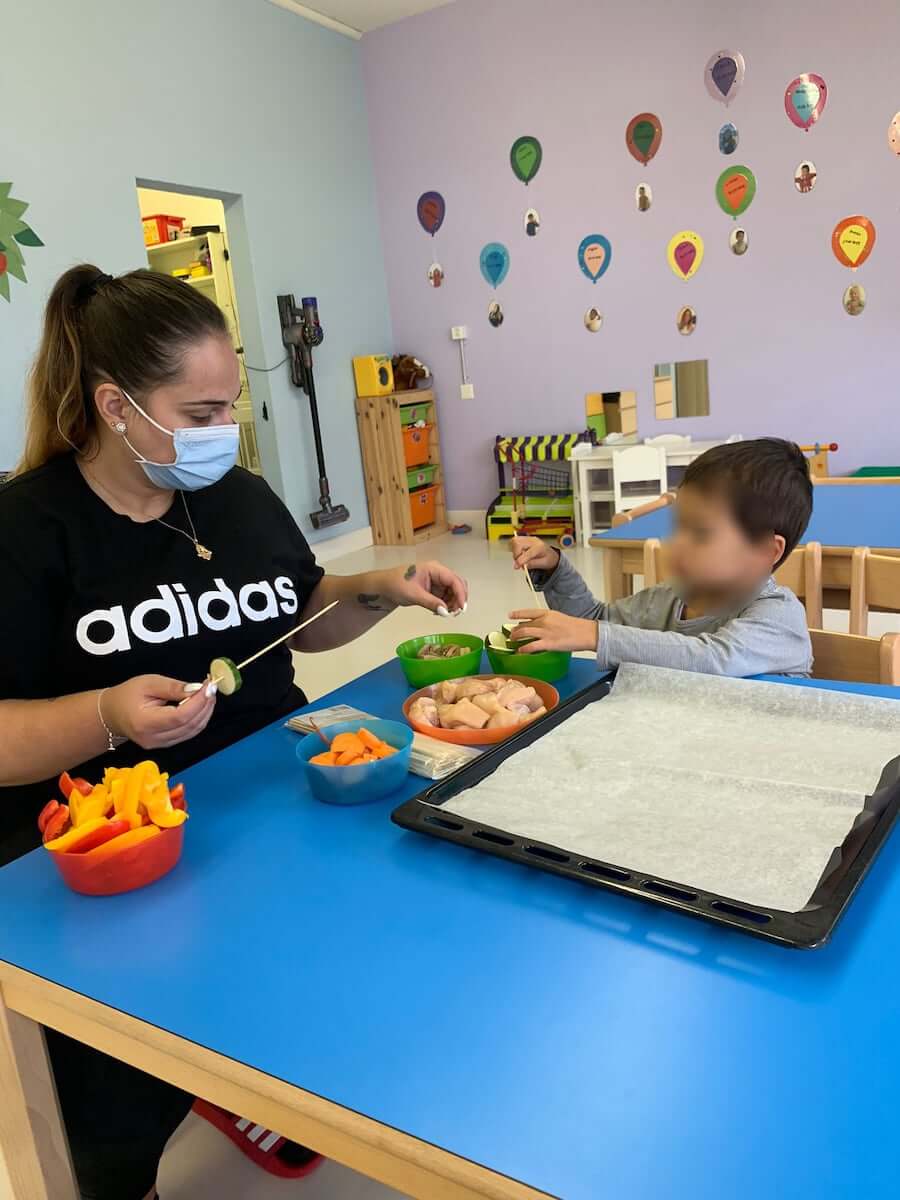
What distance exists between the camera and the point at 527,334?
5680 millimetres

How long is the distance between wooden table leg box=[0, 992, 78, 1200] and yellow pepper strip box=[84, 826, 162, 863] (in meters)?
0.15

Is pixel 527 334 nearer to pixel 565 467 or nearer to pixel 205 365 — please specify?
pixel 565 467

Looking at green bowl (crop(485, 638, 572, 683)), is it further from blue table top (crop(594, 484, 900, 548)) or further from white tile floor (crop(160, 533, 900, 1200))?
blue table top (crop(594, 484, 900, 548))

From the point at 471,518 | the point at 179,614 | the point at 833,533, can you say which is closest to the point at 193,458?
the point at 179,614

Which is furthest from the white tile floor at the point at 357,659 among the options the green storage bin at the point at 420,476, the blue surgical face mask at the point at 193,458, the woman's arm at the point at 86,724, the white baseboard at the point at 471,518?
the blue surgical face mask at the point at 193,458

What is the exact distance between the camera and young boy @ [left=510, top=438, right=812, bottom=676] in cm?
121

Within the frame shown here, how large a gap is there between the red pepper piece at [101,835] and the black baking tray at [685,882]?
26 centimetres

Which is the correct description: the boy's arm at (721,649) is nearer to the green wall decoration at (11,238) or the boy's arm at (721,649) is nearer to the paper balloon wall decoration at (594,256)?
the green wall decoration at (11,238)

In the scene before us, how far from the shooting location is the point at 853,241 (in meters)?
4.64

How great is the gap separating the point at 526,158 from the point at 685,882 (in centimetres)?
549

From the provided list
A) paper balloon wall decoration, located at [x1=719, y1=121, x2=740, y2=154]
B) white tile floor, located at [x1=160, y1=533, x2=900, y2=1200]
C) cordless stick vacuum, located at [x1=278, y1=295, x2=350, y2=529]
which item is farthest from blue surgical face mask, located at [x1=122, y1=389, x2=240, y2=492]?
paper balloon wall decoration, located at [x1=719, y1=121, x2=740, y2=154]

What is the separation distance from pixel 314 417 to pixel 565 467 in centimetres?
161

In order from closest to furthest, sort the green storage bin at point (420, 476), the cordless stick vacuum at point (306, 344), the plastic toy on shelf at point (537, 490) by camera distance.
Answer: the cordless stick vacuum at point (306, 344) < the plastic toy on shelf at point (537, 490) < the green storage bin at point (420, 476)

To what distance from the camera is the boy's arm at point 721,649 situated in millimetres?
1202
